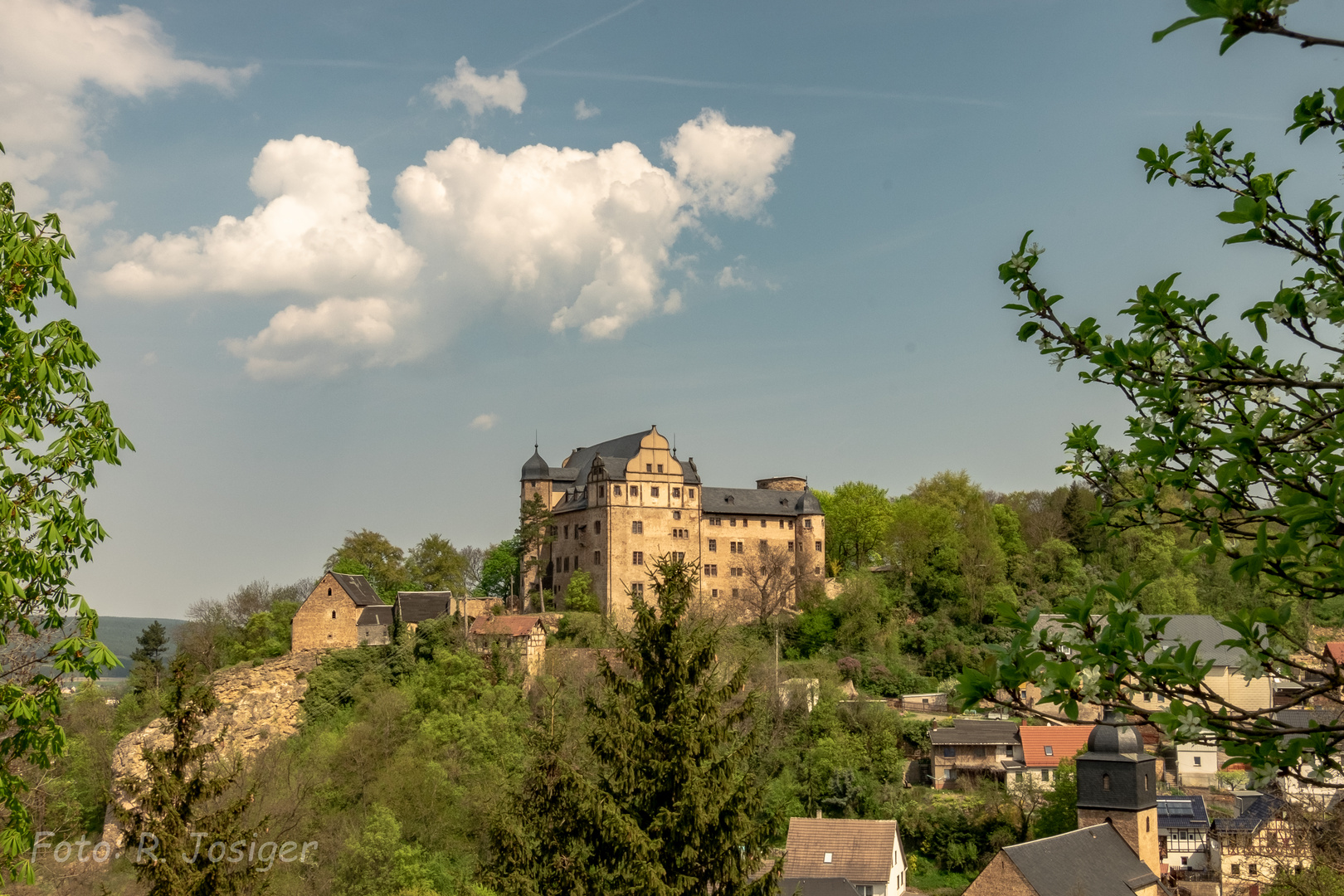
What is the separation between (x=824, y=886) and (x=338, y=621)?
27.0 meters

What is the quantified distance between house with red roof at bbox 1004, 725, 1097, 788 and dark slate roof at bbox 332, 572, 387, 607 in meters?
30.8

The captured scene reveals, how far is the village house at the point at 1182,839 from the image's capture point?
4022cm

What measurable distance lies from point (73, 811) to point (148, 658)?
34.6 m

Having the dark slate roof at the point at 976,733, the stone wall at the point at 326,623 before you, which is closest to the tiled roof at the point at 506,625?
the stone wall at the point at 326,623

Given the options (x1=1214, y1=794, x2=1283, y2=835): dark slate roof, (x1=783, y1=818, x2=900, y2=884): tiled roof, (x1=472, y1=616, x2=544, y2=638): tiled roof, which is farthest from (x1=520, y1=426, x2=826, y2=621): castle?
(x1=1214, y1=794, x2=1283, y2=835): dark slate roof

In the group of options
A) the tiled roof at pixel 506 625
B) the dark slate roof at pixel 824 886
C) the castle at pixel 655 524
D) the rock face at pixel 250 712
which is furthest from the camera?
the castle at pixel 655 524

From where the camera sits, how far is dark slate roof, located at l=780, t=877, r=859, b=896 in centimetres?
3497

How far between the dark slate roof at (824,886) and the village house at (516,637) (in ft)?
52.1

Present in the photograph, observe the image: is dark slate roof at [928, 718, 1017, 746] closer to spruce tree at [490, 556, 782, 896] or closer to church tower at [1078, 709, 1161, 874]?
church tower at [1078, 709, 1161, 874]

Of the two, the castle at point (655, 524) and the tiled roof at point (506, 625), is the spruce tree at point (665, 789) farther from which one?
the castle at point (655, 524)

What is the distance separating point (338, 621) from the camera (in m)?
50.9

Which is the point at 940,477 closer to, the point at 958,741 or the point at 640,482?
the point at 640,482

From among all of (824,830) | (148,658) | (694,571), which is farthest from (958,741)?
(148,658)

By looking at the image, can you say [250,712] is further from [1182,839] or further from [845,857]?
[1182,839]
